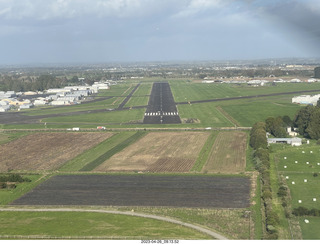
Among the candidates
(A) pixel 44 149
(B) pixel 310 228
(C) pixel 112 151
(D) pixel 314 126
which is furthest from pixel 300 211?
(A) pixel 44 149

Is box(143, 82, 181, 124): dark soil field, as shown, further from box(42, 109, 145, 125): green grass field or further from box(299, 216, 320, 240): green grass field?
box(299, 216, 320, 240): green grass field

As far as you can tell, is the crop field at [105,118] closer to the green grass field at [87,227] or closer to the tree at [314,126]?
the tree at [314,126]

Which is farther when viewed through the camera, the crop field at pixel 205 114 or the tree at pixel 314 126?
the crop field at pixel 205 114

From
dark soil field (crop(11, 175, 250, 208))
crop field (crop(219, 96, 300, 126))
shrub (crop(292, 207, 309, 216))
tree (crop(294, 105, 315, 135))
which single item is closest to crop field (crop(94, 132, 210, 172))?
dark soil field (crop(11, 175, 250, 208))

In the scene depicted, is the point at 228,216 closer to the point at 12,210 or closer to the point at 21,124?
the point at 12,210

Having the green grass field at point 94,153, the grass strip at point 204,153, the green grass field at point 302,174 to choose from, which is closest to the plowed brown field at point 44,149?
the green grass field at point 94,153
